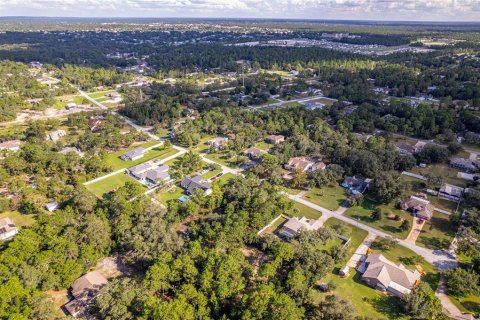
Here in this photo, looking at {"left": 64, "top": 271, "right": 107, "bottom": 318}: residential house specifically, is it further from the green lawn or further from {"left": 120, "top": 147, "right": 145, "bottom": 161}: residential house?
Result: {"left": 120, "top": 147, "right": 145, "bottom": 161}: residential house

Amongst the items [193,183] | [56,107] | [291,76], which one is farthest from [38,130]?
[291,76]

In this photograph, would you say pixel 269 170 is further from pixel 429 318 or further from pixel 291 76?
pixel 291 76

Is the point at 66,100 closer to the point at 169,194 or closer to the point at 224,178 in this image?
the point at 169,194

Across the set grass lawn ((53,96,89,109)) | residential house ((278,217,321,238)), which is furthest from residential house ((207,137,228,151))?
grass lawn ((53,96,89,109))

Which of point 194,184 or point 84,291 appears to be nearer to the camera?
point 84,291

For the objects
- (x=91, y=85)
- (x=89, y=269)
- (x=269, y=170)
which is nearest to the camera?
(x=89, y=269)

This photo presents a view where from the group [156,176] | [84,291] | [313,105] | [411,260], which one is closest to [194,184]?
[156,176]

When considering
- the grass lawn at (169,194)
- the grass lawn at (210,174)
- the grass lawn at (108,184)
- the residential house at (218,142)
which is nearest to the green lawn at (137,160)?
the grass lawn at (108,184)
